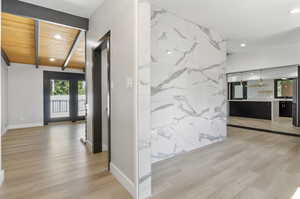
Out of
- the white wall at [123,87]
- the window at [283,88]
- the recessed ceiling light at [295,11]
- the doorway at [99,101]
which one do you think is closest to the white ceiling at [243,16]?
the recessed ceiling light at [295,11]

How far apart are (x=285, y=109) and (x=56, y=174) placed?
333 inches

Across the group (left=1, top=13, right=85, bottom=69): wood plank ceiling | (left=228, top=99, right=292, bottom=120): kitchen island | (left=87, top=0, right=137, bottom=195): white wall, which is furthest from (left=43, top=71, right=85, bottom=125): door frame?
(left=228, top=99, right=292, bottom=120): kitchen island

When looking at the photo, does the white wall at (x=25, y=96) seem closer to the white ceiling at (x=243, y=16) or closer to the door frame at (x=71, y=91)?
the door frame at (x=71, y=91)

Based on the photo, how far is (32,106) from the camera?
5918mm

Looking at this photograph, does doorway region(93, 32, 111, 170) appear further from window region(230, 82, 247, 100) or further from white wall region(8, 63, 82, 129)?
window region(230, 82, 247, 100)

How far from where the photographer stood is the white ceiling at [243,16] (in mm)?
2584

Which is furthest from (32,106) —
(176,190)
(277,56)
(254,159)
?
(277,56)

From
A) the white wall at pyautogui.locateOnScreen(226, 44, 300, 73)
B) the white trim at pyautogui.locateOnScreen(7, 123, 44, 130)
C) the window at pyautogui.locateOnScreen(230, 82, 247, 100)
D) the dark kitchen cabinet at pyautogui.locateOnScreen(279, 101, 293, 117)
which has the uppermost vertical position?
the white wall at pyautogui.locateOnScreen(226, 44, 300, 73)

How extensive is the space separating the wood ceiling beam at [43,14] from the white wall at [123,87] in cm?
107

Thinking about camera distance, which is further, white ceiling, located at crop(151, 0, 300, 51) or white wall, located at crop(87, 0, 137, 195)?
white ceiling, located at crop(151, 0, 300, 51)

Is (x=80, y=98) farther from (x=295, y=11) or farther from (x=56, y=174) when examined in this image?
(x=295, y=11)

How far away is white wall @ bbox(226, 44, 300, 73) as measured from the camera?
15.0 ft

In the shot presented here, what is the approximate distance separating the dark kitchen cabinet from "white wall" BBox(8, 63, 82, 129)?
1017 centimetres

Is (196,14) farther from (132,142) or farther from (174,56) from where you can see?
(132,142)
